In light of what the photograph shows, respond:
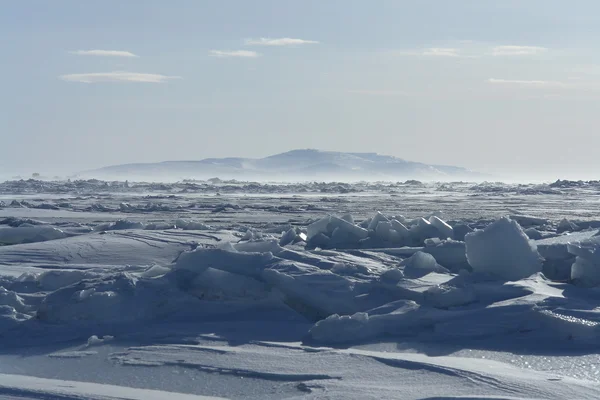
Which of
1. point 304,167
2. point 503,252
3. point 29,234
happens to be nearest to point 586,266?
point 503,252

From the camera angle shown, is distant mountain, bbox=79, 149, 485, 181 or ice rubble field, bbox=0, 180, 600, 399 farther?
distant mountain, bbox=79, 149, 485, 181

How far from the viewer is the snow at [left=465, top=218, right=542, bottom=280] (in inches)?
214

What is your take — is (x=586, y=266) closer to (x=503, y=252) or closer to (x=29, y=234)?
(x=503, y=252)

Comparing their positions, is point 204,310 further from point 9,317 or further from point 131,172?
point 131,172

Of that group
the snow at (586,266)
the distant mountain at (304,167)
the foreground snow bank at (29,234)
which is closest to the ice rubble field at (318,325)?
the snow at (586,266)

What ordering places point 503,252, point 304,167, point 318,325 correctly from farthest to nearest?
point 304,167, point 503,252, point 318,325

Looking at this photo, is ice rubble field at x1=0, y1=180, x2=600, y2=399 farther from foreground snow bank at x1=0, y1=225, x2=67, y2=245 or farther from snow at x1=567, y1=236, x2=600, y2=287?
foreground snow bank at x1=0, y1=225, x2=67, y2=245

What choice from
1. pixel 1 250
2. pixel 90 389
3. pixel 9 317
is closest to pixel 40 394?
pixel 90 389

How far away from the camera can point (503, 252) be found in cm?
545

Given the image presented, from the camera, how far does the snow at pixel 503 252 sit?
5.43 meters

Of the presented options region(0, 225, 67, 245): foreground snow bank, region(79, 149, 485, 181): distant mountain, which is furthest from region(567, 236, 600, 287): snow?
region(79, 149, 485, 181): distant mountain

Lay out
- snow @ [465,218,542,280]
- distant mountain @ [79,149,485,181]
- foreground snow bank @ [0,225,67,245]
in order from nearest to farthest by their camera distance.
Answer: snow @ [465,218,542,280] < foreground snow bank @ [0,225,67,245] < distant mountain @ [79,149,485,181]

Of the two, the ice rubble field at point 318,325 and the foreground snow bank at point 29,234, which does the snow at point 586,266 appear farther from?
the foreground snow bank at point 29,234

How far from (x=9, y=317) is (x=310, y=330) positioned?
6.43ft
